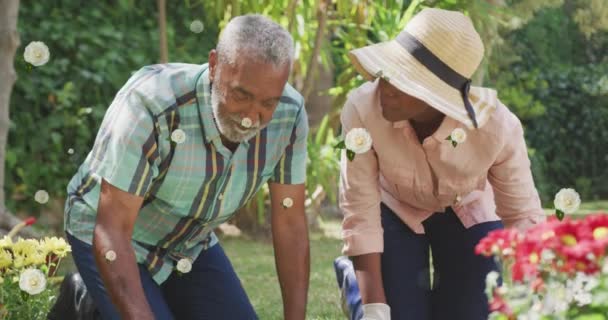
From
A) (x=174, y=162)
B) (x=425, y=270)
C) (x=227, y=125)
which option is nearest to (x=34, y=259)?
(x=174, y=162)

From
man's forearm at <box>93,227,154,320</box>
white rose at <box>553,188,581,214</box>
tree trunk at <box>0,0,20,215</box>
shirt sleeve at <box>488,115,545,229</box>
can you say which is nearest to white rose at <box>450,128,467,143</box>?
shirt sleeve at <box>488,115,545,229</box>

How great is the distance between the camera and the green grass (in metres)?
5.06

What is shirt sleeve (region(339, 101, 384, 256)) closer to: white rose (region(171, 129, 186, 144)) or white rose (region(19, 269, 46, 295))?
white rose (region(171, 129, 186, 144))

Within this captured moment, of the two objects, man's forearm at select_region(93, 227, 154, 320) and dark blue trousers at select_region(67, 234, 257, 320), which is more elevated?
man's forearm at select_region(93, 227, 154, 320)

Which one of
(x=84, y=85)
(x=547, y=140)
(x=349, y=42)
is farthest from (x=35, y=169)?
(x=547, y=140)

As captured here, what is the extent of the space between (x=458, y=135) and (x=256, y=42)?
804 mm

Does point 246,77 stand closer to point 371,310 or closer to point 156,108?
point 156,108

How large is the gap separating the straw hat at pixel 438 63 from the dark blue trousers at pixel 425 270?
67 cm

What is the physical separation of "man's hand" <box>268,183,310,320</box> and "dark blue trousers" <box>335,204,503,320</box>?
1.31ft

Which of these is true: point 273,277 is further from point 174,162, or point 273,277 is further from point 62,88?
point 174,162

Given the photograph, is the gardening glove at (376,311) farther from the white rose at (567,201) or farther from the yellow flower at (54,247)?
the yellow flower at (54,247)

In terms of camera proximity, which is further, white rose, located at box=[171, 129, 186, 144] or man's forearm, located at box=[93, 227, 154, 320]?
white rose, located at box=[171, 129, 186, 144]

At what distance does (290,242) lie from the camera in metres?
3.34

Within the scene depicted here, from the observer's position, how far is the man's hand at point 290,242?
10.8 feet
